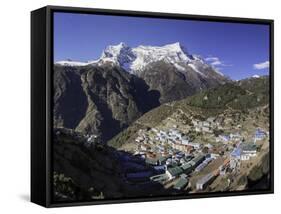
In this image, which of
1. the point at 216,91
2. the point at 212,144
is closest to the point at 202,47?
the point at 216,91

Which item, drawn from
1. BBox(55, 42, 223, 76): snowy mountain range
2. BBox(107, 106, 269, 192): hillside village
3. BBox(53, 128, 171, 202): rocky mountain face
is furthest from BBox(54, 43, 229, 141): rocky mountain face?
BBox(107, 106, 269, 192): hillside village

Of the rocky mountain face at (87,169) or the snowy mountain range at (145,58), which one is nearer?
the rocky mountain face at (87,169)

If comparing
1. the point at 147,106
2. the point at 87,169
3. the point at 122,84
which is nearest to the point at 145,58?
the point at 122,84

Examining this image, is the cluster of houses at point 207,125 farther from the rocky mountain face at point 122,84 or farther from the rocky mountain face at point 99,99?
the rocky mountain face at point 99,99

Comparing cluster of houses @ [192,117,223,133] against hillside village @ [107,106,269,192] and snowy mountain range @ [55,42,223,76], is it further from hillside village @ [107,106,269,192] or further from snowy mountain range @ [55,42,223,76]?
snowy mountain range @ [55,42,223,76]

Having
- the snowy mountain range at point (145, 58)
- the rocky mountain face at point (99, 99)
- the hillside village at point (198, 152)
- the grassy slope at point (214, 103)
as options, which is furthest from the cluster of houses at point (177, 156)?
the snowy mountain range at point (145, 58)

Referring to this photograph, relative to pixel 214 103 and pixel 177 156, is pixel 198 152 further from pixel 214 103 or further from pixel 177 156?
pixel 214 103
